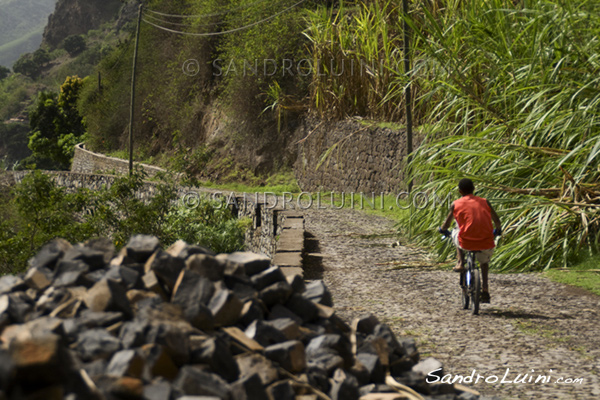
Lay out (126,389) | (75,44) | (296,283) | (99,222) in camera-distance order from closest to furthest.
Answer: (126,389)
(296,283)
(99,222)
(75,44)

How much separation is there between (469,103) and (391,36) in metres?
7.77

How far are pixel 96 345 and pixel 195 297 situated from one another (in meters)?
0.58

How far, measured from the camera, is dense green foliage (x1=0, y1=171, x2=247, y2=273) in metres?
12.9

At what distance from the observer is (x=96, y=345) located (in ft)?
7.82

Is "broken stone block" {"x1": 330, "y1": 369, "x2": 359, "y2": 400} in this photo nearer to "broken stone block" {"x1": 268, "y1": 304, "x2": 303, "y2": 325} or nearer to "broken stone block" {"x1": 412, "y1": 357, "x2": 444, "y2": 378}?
"broken stone block" {"x1": 268, "y1": 304, "x2": 303, "y2": 325}

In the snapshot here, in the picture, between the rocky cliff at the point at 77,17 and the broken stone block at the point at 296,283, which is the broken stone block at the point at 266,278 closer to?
the broken stone block at the point at 296,283

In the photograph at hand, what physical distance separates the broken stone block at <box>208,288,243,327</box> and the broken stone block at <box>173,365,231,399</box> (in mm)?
494

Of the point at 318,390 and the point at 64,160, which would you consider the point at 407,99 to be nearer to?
the point at 318,390

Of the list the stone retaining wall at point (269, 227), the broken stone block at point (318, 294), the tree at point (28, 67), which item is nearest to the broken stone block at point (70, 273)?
the broken stone block at point (318, 294)

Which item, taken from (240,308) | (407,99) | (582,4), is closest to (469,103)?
(582,4)

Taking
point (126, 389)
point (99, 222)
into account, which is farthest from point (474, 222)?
point (99, 222)

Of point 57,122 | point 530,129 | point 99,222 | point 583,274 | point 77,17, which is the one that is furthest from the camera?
point 77,17

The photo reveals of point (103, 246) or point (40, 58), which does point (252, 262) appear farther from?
point (40, 58)

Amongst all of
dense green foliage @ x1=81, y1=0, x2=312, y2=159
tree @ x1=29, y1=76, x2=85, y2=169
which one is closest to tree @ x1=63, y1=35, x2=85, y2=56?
tree @ x1=29, y1=76, x2=85, y2=169
